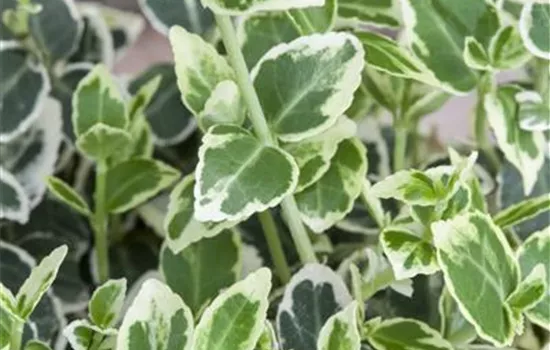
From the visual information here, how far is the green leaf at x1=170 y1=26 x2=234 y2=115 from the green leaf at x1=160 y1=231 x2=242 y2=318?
99 millimetres

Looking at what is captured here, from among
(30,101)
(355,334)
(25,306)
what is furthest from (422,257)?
(30,101)

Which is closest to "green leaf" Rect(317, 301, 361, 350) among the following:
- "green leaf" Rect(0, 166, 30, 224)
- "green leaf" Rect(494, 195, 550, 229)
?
"green leaf" Rect(494, 195, 550, 229)

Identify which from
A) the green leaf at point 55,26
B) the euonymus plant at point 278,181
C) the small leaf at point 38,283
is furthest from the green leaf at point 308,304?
the green leaf at point 55,26

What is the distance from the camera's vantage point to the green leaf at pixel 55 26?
0.72 m

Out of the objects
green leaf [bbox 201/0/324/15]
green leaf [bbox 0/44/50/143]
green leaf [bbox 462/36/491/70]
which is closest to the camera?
Result: green leaf [bbox 201/0/324/15]

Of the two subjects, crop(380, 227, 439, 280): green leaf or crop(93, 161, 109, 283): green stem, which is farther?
crop(93, 161, 109, 283): green stem

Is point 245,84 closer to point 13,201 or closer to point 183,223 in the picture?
point 183,223

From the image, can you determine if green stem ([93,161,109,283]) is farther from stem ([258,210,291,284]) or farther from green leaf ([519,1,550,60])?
green leaf ([519,1,550,60])

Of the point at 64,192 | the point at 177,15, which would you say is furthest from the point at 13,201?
the point at 177,15

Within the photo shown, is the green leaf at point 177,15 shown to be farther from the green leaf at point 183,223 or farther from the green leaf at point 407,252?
the green leaf at point 407,252

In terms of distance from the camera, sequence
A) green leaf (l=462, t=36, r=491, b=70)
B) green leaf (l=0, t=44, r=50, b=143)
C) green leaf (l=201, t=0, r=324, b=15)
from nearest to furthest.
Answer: green leaf (l=201, t=0, r=324, b=15) < green leaf (l=462, t=36, r=491, b=70) < green leaf (l=0, t=44, r=50, b=143)

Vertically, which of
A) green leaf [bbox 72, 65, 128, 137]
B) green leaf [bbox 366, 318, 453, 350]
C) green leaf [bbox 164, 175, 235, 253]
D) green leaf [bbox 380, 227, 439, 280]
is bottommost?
green leaf [bbox 366, 318, 453, 350]

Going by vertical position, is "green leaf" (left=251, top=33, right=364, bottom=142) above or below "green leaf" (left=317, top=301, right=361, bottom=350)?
above

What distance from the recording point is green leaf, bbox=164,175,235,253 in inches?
21.9
